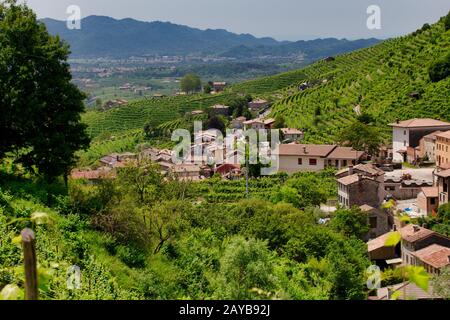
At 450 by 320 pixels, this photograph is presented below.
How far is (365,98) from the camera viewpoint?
55.3 meters

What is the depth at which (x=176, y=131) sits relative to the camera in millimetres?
61906

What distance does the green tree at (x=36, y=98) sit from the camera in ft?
39.2

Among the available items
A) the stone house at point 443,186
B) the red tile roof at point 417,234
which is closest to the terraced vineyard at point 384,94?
the stone house at point 443,186

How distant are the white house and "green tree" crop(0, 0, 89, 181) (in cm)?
3320

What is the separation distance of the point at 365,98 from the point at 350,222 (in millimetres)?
31982

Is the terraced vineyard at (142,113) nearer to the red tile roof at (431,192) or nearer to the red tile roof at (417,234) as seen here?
the red tile roof at (431,192)

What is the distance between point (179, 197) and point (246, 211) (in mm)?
5205

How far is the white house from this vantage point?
137 feet

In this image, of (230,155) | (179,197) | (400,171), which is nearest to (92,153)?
(230,155)

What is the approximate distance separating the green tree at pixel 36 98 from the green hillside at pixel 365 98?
36694mm

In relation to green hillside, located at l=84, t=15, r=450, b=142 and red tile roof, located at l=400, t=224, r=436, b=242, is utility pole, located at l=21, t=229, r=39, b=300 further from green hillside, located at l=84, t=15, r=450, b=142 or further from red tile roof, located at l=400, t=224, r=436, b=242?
green hillside, located at l=84, t=15, r=450, b=142

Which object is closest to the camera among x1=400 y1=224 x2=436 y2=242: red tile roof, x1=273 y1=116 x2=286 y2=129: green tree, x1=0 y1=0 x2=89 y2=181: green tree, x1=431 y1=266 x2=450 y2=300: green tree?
x1=0 y1=0 x2=89 y2=181: green tree

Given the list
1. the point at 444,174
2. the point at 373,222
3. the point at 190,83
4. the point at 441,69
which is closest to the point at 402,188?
the point at 444,174

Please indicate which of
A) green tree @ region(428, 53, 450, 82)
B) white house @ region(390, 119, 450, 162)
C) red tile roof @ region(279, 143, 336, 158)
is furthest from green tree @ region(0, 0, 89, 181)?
green tree @ region(428, 53, 450, 82)
